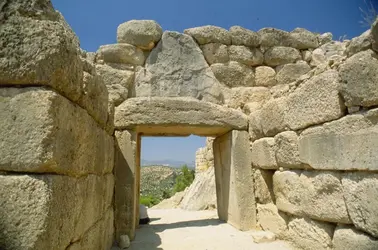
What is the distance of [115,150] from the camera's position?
3795 mm

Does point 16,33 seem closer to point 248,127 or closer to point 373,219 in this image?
point 373,219

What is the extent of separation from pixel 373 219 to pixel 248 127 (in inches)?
90.4

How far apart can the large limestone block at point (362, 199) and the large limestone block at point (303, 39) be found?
310 cm

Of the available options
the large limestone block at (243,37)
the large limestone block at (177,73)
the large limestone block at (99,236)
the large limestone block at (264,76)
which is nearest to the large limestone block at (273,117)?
the large limestone block at (177,73)

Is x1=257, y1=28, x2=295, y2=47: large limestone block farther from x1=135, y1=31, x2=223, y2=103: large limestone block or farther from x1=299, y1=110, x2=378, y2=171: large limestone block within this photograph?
x1=299, y1=110, x2=378, y2=171: large limestone block

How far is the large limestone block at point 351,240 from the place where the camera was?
2.22 m

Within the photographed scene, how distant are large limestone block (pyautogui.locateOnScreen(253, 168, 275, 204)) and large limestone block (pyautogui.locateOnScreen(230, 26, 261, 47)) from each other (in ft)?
6.94

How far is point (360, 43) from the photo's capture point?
229cm

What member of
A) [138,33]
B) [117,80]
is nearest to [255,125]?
[117,80]

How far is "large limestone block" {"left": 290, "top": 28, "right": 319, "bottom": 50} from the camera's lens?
492 cm

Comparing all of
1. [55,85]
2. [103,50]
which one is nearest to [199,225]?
[103,50]

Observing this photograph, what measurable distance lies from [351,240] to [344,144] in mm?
793

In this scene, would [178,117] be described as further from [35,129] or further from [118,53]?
[35,129]

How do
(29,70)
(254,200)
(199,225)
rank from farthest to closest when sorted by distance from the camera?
(199,225) → (254,200) → (29,70)
